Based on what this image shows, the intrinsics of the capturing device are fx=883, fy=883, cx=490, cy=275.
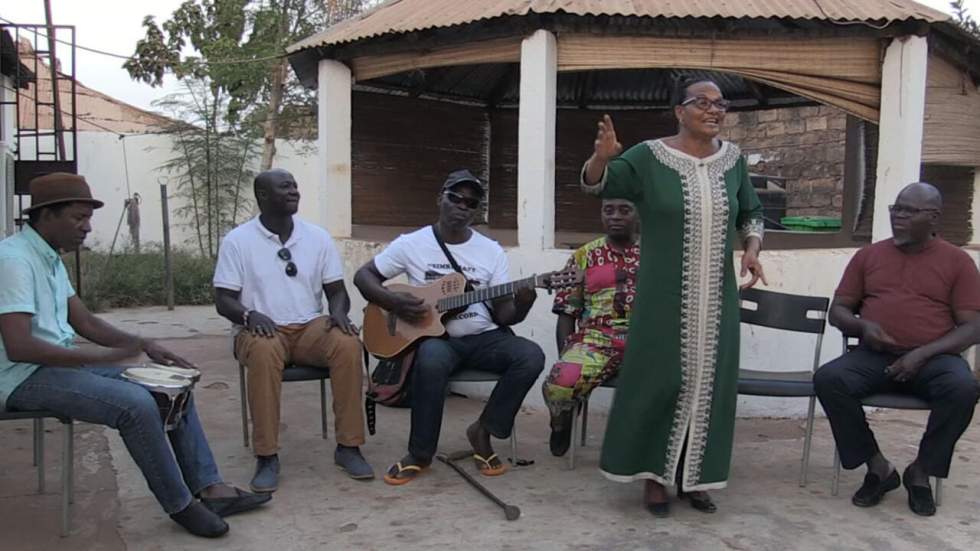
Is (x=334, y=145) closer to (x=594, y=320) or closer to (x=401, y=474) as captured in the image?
(x=594, y=320)

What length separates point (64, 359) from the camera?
133 inches

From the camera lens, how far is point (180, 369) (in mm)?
3764

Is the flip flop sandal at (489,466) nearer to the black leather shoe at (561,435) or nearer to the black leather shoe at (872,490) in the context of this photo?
the black leather shoe at (561,435)

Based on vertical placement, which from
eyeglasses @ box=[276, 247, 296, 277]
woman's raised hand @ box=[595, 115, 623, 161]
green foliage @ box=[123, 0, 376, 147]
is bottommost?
eyeglasses @ box=[276, 247, 296, 277]

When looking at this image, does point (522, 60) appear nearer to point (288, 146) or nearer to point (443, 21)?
point (443, 21)

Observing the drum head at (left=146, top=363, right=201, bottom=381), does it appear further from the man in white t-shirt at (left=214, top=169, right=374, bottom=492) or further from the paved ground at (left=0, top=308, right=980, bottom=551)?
the paved ground at (left=0, top=308, right=980, bottom=551)

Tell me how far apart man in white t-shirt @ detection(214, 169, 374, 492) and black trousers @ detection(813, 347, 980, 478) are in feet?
7.38

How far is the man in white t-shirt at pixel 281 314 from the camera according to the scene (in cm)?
421

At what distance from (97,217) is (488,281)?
1363 cm

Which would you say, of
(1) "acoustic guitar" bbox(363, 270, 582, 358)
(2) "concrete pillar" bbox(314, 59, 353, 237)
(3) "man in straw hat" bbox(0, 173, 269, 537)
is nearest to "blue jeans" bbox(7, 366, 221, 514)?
(3) "man in straw hat" bbox(0, 173, 269, 537)

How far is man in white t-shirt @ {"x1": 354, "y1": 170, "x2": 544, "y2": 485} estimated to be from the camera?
4344 mm

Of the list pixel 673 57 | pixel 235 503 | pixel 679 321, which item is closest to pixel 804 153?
pixel 673 57

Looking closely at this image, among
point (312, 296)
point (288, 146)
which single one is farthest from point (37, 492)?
point (288, 146)

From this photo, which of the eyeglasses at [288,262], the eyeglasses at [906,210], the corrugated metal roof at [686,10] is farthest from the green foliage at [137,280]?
the eyeglasses at [906,210]
